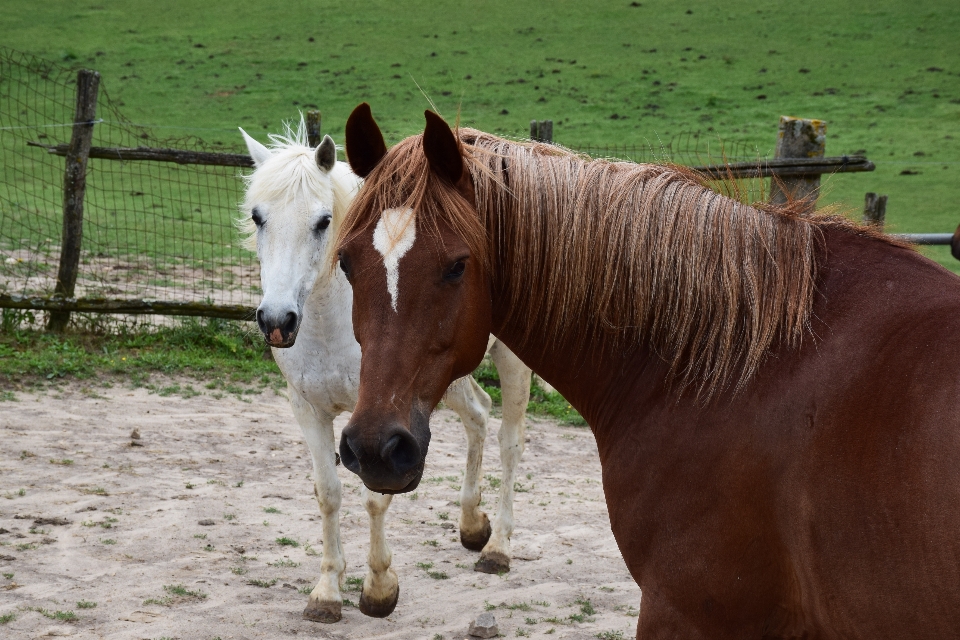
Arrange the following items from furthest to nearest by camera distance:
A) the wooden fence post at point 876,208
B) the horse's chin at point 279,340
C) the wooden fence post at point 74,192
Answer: the wooden fence post at point 74,192
the wooden fence post at point 876,208
the horse's chin at point 279,340

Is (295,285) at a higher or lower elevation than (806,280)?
lower

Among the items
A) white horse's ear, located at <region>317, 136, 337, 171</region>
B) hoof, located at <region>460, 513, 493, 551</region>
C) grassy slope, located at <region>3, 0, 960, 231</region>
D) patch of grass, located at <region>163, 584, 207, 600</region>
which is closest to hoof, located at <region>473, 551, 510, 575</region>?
hoof, located at <region>460, 513, 493, 551</region>

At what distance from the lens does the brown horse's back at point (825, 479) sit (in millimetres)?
1639

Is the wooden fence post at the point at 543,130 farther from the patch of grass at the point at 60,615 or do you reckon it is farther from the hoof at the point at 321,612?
the patch of grass at the point at 60,615

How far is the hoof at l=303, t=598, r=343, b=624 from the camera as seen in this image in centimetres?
355

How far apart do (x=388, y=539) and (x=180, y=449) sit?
1.67 metres

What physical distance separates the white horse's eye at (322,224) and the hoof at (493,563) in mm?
1752

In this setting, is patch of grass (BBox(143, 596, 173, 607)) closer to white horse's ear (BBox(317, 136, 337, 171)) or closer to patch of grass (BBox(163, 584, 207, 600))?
patch of grass (BBox(163, 584, 207, 600))

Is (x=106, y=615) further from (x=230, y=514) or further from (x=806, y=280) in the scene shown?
(x=806, y=280)

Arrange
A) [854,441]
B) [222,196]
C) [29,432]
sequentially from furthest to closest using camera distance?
1. [222,196]
2. [29,432]
3. [854,441]

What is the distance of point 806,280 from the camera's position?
194cm

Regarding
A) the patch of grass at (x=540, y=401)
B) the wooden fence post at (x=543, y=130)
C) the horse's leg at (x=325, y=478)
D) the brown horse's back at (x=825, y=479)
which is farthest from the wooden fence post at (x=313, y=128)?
the brown horse's back at (x=825, y=479)

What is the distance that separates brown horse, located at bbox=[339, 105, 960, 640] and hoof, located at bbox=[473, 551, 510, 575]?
2.10 meters

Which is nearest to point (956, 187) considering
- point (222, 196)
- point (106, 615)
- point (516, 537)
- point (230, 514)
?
point (222, 196)
